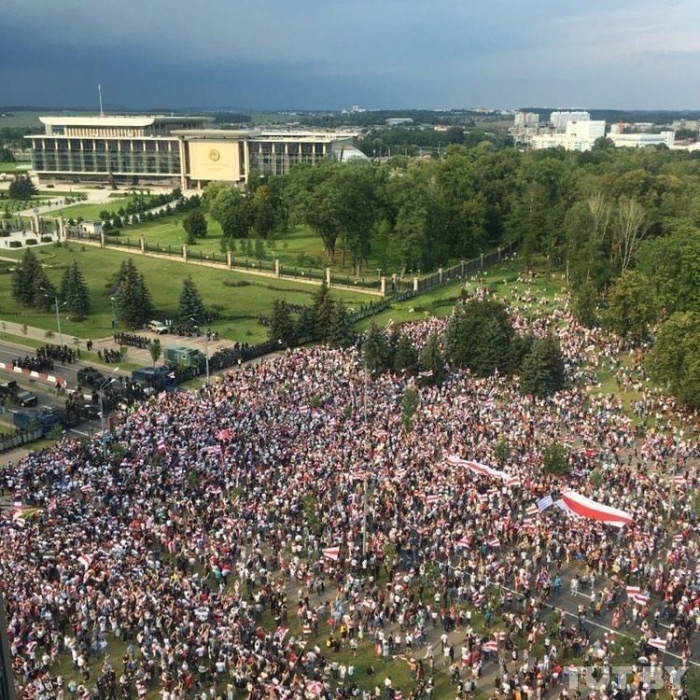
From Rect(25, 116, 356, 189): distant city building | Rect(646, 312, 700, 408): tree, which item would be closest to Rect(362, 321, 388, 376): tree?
Rect(646, 312, 700, 408): tree

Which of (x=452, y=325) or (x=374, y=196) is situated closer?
(x=452, y=325)

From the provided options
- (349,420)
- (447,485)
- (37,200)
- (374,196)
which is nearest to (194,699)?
(447,485)

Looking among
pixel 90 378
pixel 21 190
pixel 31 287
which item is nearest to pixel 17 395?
pixel 90 378

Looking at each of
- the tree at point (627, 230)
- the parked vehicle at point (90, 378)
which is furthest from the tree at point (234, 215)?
the parked vehicle at point (90, 378)

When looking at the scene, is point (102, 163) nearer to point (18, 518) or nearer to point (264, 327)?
point (264, 327)

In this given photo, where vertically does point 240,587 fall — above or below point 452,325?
below

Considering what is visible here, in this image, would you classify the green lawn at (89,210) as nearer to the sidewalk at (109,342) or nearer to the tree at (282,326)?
the sidewalk at (109,342)

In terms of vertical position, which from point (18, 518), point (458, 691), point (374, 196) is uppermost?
point (374, 196)
